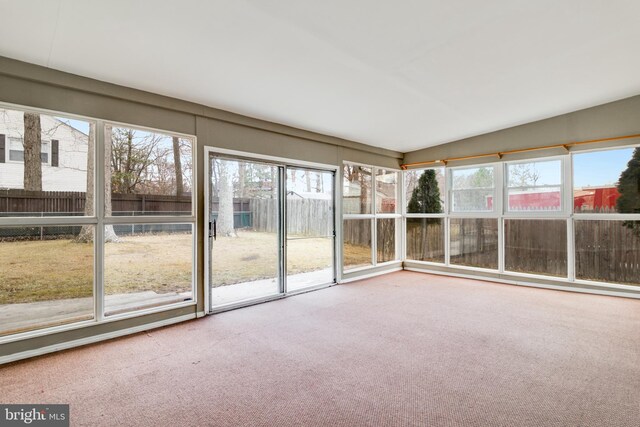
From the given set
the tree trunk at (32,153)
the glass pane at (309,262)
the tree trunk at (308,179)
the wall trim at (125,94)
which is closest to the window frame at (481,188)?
the glass pane at (309,262)

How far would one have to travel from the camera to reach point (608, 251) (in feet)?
15.4

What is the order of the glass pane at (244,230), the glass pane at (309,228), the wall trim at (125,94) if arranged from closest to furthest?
the wall trim at (125,94) → the glass pane at (244,230) → the glass pane at (309,228)

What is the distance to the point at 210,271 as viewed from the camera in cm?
384

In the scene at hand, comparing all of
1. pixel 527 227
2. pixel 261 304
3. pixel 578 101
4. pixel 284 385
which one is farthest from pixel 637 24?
pixel 261 304

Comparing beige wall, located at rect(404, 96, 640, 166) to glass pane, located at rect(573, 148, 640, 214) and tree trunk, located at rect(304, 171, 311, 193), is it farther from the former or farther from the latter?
tree trunk, located at rect(304, 171, 311, 193)

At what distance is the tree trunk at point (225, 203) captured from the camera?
13.1 ft

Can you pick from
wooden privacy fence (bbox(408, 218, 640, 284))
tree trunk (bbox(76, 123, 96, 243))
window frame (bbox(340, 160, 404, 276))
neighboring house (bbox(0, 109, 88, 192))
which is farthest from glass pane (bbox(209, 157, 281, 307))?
wooden privacy fence (bbox(408, 218, 640, 284))

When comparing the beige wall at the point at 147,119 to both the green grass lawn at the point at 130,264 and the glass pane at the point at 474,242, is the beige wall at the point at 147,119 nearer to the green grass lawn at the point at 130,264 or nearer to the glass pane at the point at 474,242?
the green grass lawn at the point at 130,264

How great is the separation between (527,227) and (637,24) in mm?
3404

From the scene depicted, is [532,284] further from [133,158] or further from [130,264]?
[133,158]

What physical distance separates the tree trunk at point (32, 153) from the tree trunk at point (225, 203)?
175 centimetres

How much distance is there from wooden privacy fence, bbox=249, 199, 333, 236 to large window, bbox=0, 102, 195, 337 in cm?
96

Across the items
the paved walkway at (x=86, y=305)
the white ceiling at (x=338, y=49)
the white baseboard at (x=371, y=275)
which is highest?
the white ceiling at (x=338, y=49)

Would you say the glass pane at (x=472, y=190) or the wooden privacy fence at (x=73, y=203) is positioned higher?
the glass pane at (x=472, y=190)
